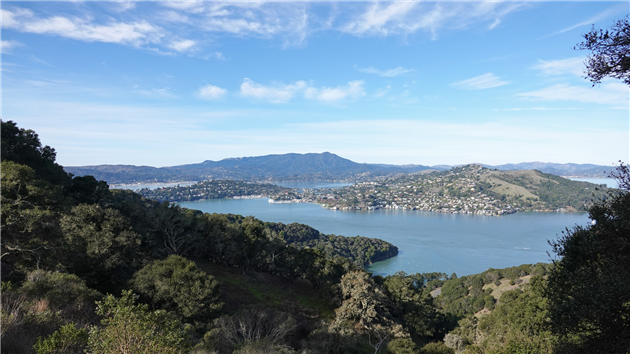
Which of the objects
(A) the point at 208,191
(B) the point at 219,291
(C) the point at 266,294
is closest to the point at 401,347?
(B) the point at 219,291

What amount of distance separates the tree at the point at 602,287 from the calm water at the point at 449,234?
33.6 metres

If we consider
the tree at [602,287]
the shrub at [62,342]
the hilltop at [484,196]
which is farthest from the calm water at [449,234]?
the shrub at [62,342]

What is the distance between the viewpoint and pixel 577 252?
21.5 ft

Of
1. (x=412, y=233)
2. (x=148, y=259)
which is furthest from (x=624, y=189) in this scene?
(x=412, y=233)

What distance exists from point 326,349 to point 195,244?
12588mm

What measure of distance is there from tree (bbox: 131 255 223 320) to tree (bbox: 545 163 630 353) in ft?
34.6

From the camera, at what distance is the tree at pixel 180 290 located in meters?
11.3

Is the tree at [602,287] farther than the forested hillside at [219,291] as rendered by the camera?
No

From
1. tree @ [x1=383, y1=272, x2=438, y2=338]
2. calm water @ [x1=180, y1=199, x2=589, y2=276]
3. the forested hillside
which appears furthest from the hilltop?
tree @ [x1=383, y1=272, x2=438, y2=338]

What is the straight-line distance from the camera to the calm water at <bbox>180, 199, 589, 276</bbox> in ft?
162

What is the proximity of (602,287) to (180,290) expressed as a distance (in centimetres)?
1195

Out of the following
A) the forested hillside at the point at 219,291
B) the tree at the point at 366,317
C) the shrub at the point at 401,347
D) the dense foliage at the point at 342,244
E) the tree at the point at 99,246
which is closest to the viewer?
the forested hillside at the point at 219,291

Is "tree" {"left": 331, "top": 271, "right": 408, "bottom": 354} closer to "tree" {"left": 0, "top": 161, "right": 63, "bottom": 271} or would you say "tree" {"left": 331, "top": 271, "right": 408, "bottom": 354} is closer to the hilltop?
"tree" {"left": 0, "top": 161, "right": 63, "bottom": 271}

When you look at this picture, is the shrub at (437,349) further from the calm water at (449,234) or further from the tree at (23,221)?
the calm water at (449,234)
